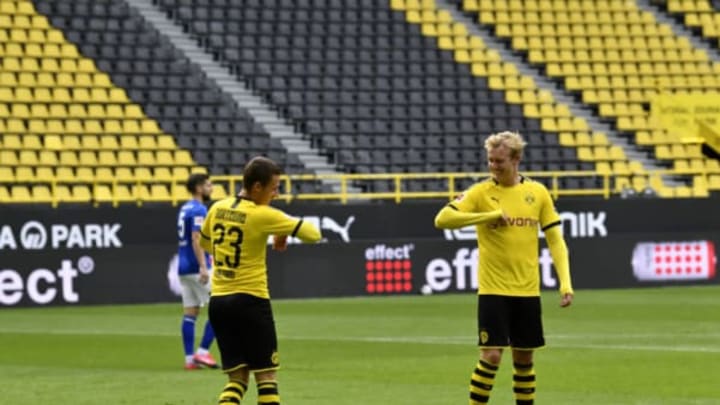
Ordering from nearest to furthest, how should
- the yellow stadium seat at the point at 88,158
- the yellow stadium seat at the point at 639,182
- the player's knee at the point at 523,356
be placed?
the player's knee at the point at 523,356 → the yellow stadium seat at the point at 88,158 → the yellow stadium seat at the point at 639,182

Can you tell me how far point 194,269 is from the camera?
17547mm

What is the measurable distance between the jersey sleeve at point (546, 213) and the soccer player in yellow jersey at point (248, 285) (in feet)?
6.24

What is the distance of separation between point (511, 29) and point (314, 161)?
8026mm

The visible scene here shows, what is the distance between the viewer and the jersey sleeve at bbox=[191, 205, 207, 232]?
17188 millimetres

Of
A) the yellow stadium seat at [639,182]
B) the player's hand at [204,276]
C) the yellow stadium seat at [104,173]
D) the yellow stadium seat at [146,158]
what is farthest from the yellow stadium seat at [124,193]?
the player's hand at [204,276]

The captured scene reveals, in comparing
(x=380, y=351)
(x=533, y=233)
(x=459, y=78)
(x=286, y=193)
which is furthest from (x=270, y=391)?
(x=459, y=78)

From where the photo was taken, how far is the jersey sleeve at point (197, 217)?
17.2m

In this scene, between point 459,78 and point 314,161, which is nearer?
point 314,161

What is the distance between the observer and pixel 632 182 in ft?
122

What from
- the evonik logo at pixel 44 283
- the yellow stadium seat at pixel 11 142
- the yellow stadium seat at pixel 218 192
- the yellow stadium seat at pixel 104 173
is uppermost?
the yellow stadium seat at pixel 11 142

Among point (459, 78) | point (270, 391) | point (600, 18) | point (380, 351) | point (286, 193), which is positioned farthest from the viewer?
point (600, 18)

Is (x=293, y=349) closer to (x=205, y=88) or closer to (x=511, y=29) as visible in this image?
(x=205, y=88)

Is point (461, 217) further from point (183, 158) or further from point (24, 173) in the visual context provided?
point (183, 158)

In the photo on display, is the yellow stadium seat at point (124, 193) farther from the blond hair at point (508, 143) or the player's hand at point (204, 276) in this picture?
the blond hair at point (508, 143)
